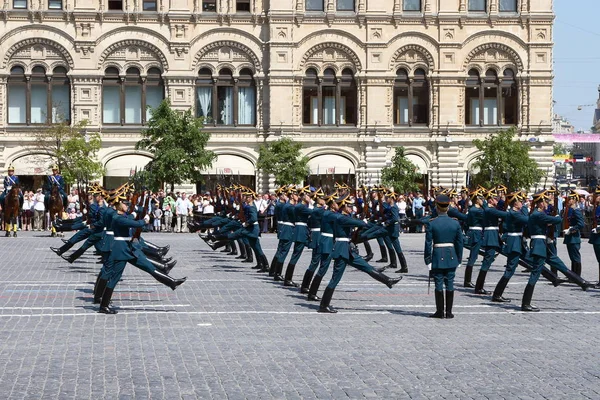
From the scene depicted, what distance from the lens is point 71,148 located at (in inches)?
2127

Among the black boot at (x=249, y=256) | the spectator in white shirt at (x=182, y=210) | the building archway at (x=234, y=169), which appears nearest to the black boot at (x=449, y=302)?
the black boot at (x=249, y=256)

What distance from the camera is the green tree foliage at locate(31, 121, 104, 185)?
53.9m

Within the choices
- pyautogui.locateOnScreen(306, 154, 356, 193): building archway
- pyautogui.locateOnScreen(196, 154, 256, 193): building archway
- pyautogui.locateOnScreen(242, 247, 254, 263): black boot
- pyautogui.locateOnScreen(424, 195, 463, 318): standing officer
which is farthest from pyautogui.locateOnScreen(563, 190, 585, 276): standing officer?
pyautogui.locateOnScreen(306, 154, 356, 193): building archway

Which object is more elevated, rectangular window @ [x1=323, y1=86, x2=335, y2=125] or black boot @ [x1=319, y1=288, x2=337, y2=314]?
rectangular window @ [x1=323, y1=86, x2=335, y2=125]

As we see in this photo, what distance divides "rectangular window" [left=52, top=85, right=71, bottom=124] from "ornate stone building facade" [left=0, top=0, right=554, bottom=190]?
0.22 feet

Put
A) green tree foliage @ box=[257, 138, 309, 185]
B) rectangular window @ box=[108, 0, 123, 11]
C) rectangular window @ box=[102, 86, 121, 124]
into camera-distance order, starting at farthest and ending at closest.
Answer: rectangular window @ box=[102, 86, 121, 124] → rectangular window @ box=[108, 0, 123, 11] → green tree foliage @ box=[257, 138, 309, 185]

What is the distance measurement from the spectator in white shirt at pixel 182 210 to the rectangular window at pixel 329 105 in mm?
14012

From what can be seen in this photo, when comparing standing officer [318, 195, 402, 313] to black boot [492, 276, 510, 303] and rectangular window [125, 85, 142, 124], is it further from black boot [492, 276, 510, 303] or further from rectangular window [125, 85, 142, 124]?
rectangular window [125, 85, 142, 124]

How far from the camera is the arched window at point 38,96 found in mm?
58062

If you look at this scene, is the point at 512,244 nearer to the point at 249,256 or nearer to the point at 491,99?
the point at 249,256


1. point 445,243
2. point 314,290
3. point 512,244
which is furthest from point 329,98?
point 445,243

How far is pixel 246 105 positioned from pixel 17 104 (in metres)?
10.9

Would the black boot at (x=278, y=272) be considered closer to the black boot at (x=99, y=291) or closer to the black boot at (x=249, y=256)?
the black boot at (x=249, y=256)

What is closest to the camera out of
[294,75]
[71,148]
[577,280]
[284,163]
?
[577,280]
